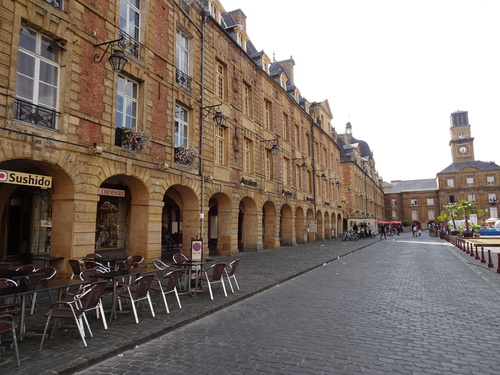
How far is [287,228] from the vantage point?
82.5 ft

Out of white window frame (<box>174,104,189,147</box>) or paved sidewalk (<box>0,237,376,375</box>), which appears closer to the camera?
paved sidewalk (<box>0,237,376,375</box>)

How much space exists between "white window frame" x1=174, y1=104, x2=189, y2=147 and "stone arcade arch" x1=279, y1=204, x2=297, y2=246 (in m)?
12.1

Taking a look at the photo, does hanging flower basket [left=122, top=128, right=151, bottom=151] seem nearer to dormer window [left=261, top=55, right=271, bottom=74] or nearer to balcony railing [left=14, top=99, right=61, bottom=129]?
balcony railing [left=14, top=99, right=61, bottom=129]

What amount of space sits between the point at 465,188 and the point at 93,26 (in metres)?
87.1

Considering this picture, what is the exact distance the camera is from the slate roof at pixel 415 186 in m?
87.7

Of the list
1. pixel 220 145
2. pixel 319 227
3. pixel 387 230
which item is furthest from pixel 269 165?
pixel 387 230

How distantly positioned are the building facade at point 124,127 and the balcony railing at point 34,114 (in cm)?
3

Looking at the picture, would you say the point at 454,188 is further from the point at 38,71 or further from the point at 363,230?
the point at 38,71

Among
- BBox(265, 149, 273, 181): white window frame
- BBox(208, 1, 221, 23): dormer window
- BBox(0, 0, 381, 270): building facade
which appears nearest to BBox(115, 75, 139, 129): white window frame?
BBox(0, 0, 381, 270): building facade

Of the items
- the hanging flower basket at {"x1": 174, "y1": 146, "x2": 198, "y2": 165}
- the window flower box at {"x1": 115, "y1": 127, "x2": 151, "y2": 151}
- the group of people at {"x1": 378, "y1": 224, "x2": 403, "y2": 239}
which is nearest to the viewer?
the window flower box at {"x1": 115, "y1": 127, "x2": 151, "y2": 151}

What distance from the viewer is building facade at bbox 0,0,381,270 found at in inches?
328

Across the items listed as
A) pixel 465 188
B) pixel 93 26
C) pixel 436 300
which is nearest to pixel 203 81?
pixel 93 26

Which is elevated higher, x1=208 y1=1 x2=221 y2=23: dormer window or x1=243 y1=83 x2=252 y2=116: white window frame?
x1=208 y1=1 x2=221 y2=23: dormer window

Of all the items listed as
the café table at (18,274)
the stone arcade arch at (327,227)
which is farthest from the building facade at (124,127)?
the stone arcade arch at (327,227)
